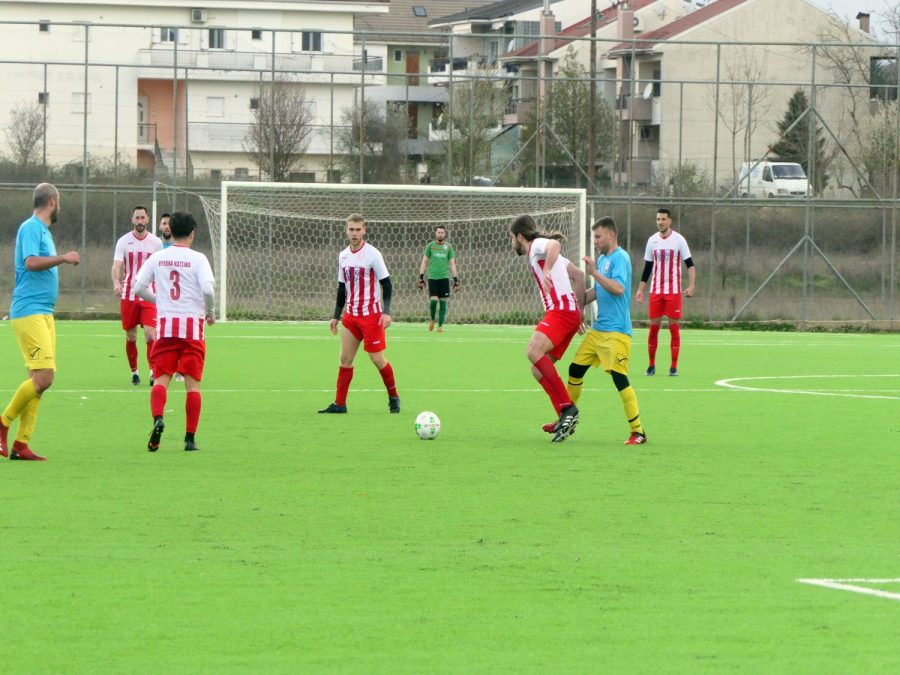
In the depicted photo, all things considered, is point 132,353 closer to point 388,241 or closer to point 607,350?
point 607,350

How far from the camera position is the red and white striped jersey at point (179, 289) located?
11.6 meters

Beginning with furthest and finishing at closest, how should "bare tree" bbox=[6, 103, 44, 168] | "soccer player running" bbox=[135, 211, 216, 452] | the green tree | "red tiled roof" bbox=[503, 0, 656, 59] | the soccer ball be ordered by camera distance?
"red tiled roof" bbox=[503, 0, 656, 59]
the green tree
"bare tree" bbox=[6, 103, 44, 168]
the soccer ball
"soccer player running" bbox=[135, 211, 216, 452]

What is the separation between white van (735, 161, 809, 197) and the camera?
126 ft

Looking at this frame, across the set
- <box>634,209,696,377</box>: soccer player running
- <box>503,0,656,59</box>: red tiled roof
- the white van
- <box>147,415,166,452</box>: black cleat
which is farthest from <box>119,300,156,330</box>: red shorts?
<box>503,0,656,59</box>: red tiled roof

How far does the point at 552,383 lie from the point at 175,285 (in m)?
3.36

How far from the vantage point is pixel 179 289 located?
38.1ft

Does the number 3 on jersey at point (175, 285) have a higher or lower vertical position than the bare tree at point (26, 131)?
lower

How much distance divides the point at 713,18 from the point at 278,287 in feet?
92.1

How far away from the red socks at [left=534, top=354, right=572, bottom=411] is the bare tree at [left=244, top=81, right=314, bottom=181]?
26.0m

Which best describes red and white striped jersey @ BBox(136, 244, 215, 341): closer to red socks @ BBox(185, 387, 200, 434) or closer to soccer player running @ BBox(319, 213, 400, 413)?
red socks @ BBox(185, 387, 200, 434)

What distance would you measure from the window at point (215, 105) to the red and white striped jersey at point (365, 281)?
2525 cm

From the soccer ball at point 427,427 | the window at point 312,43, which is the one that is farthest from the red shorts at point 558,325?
the window at point 312,43

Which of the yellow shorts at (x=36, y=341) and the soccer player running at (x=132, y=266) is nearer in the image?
the yellow shorts at (x=36, y=341)

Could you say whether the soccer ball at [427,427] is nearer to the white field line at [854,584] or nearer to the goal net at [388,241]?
the white field line at [854,584]
